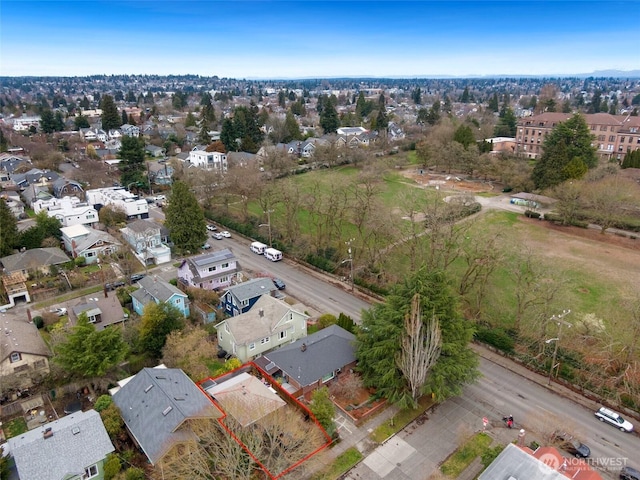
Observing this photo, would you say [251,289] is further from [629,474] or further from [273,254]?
[629,474]

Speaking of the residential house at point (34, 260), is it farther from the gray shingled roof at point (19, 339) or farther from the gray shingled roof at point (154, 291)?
the gray shingled roof at point (154, 291)

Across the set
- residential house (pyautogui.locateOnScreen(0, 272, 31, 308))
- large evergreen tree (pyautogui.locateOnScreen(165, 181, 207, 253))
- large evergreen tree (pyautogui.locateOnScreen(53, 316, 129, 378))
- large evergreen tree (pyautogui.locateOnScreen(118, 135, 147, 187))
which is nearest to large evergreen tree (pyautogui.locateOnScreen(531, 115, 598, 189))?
large evergreen tree (pyautogui.locateOnScreen(165, 181, 207, 253))

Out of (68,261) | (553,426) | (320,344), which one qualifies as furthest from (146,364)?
(553,426)

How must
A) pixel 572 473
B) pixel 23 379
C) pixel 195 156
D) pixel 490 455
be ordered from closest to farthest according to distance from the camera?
pixel 572 473 → pixel 490 455 → pixel 23 379 → pixel 195 156

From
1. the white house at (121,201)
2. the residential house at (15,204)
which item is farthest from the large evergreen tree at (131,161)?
the residential house at (15,204)

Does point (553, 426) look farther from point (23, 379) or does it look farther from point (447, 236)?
point (23, 379)

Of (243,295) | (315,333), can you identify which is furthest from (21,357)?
(315,333)
